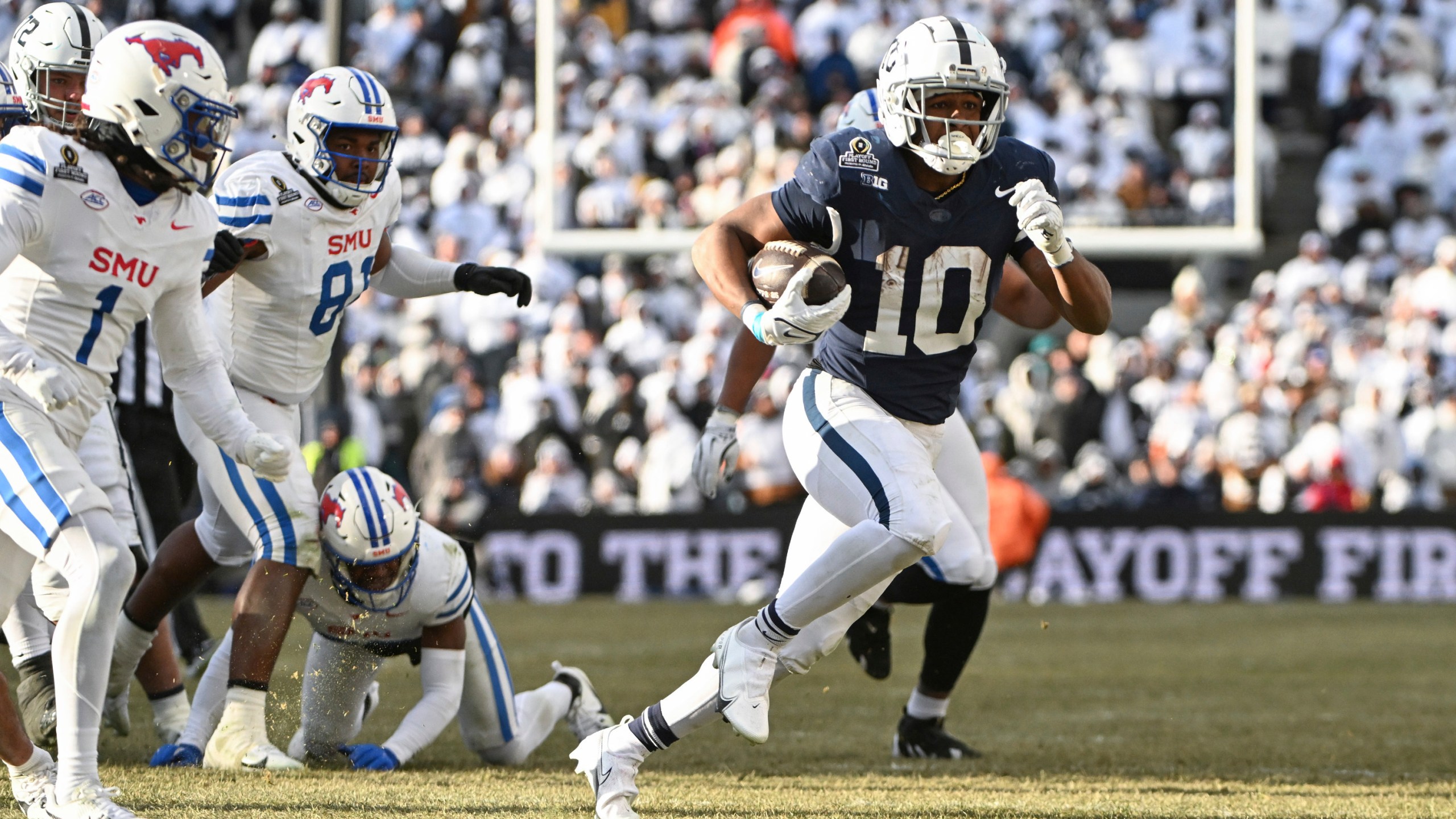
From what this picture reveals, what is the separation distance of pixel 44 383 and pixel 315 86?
5.31 ft

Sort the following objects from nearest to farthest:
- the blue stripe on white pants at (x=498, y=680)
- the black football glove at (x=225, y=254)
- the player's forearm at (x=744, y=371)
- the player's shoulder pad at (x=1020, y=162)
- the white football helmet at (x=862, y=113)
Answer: the player's shoulder pad at (x=1020, y=162) < the player's forearm at (x=744, y=371) < the black football glove at (x=225, y=254) < the blue stripe on white pants at (x=498, y=680) < the white football helmet at (x=862, y=113)

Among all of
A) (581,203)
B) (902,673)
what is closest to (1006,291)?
(902,673)

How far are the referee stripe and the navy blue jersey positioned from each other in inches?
4.8

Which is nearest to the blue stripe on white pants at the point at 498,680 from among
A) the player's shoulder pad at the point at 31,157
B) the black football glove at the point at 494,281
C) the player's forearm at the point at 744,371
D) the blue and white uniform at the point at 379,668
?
the blue and white uniform at the point at 379,668

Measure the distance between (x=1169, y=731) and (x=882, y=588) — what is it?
7.53 feet

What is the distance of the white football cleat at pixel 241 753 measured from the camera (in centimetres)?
506

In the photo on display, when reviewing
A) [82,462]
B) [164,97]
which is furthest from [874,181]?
[82,462]

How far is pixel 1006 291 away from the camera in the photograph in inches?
210

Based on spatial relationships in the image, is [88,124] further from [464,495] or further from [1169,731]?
[464,495]

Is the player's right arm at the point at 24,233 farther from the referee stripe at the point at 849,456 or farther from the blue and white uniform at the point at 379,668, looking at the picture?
the referee stripe at the point at 849,456

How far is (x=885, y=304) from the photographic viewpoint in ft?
15.3

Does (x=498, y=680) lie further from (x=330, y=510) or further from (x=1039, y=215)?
(x=1039, y=215)

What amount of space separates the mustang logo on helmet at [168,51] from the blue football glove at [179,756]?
2.02 metres

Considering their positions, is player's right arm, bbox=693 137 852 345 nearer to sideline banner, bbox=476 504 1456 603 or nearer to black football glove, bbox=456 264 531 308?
black football glove, bbox=456 264 531 308
